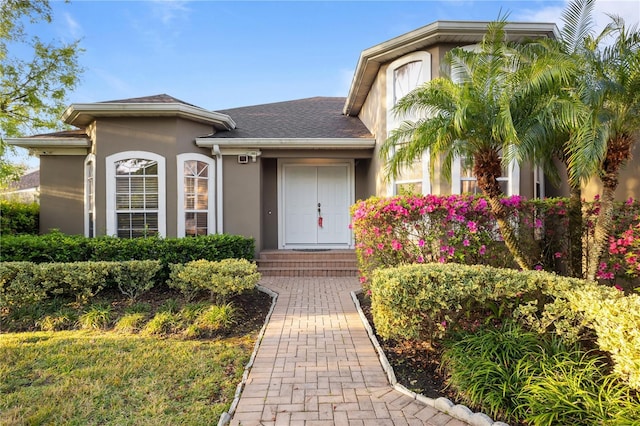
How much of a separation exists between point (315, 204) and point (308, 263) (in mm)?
2236

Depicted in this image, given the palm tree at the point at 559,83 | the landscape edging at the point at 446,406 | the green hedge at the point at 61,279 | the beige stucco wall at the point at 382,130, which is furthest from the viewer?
the beige stucco wall at the point at 382,130

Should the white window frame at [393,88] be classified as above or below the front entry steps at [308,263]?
above

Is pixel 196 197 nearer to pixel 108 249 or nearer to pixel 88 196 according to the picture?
pixel 108 249

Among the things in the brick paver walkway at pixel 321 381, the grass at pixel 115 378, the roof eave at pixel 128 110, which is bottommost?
the grass at pixel 115 378

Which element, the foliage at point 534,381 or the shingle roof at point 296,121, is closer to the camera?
the foliage at point 534,381

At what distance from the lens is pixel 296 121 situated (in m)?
11.0

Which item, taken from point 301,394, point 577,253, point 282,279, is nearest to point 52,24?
point 282,279

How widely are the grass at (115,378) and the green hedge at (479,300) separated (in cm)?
189

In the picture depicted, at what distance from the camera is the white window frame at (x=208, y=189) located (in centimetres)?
837

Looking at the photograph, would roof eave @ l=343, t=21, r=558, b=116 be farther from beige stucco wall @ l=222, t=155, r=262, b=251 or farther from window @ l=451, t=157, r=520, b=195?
beige stucco wall @ l=222, t=155, r=262, b=251

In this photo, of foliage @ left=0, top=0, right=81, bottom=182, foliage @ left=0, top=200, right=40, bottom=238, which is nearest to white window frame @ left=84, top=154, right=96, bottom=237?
foliage @ left=0, top=200, right=40, bottom=238

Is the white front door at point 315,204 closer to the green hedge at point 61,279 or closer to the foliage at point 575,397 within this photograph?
the green hedge at point 61,279

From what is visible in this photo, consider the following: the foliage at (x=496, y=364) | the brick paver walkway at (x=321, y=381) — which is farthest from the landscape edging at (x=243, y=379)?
the foliage at (x=496, y=364)

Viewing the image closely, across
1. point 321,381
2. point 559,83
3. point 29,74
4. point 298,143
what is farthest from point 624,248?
point 29,74
